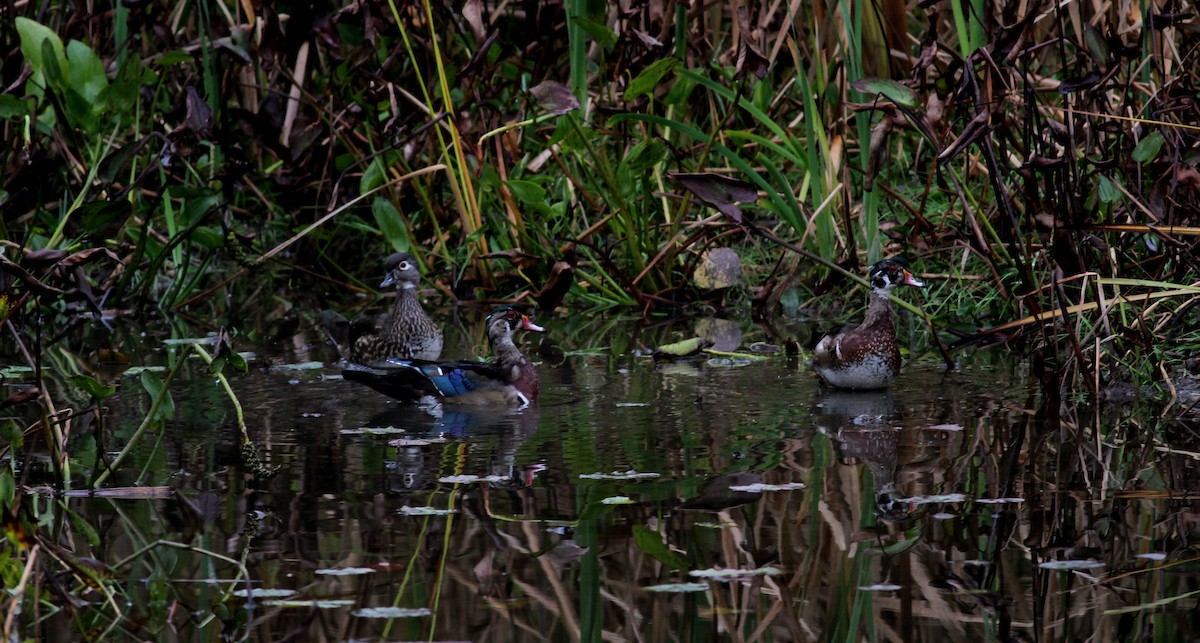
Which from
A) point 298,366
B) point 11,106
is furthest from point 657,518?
point 11,106

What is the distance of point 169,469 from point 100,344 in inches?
148

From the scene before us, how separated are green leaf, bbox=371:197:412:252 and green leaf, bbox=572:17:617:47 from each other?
71.0 inches

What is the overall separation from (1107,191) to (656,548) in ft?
10.6

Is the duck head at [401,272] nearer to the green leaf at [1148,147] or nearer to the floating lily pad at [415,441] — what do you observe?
the floating lily pad at [415,441]

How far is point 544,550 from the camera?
427 cm

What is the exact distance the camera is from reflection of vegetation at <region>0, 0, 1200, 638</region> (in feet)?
21.4

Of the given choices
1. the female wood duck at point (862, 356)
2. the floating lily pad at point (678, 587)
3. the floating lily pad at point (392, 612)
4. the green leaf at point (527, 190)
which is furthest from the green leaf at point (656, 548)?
the green leaf at point (527, 190)

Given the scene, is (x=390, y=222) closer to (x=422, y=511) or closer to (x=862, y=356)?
(x=862, y=356)

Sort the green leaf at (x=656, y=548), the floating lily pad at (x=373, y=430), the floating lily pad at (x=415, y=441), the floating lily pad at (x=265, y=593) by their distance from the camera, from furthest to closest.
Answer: the floating lily pad at (x=373, y=430) → the floating lily pad at (x=415, y=441) → the green leaf at (x=656, y=548) → the floating lily pad at (x=265, y=593)

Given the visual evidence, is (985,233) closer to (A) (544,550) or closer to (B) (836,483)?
(B) (836,483)

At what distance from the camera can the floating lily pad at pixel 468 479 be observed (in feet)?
17.0

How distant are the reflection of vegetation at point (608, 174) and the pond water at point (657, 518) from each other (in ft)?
0.40

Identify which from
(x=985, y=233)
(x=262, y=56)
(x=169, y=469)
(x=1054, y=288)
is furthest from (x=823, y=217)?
(x=169, y=469)

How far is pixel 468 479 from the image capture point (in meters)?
5.22
